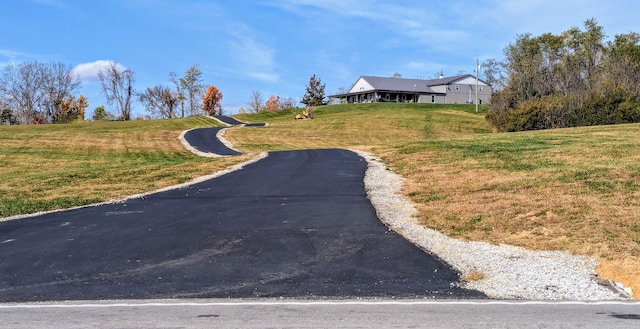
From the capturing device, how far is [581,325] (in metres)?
5.09

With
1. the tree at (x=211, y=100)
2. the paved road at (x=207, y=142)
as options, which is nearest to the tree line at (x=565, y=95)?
the paved road at (x=207, y=142)

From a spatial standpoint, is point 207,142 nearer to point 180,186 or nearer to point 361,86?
point 180,186

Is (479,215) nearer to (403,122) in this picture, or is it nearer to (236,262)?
(236,262)

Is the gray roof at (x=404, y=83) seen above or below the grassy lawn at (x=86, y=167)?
above

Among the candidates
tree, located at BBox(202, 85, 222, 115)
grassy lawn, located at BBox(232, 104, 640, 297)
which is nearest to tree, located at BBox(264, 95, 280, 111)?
tree, located at BBox(202, 85, 222, 115)

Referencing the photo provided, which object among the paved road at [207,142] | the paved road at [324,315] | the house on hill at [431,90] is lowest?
the paved road at [324,315]

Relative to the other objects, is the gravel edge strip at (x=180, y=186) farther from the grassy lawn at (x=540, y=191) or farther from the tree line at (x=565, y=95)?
the tree line at (x=565, y=95)

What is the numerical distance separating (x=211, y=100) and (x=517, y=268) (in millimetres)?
106497

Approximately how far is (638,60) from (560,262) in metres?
56.6

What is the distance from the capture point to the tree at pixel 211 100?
109125mm

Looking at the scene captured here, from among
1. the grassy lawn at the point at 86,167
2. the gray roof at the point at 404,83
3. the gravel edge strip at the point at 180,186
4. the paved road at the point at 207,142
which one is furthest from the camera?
the gray roof at the point at 404,83

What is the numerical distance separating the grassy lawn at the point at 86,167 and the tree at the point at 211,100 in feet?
212

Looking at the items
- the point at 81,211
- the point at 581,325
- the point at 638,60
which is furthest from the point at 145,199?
the point at 638,60

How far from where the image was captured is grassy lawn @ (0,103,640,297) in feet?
29.8
